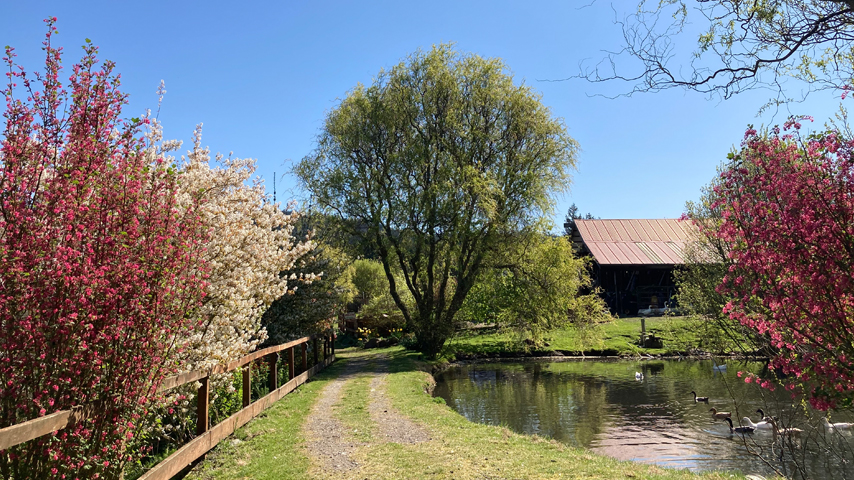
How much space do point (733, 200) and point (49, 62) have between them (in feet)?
19.5

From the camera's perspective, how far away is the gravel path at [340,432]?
720 cm

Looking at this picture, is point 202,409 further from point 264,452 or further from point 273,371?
point 273,371

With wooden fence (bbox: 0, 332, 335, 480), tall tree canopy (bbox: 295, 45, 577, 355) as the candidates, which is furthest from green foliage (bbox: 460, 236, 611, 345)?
wooden fence (bbox: 0, 332, 335, 480)

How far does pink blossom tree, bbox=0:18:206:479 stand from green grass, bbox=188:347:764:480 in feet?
8.89

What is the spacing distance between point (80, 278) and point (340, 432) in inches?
241

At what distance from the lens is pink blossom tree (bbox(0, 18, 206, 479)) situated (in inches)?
151

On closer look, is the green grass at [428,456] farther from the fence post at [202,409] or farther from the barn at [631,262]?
the barn at [631,262]

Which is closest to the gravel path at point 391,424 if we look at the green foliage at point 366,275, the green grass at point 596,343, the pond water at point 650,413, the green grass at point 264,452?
the green grass at point 264,452

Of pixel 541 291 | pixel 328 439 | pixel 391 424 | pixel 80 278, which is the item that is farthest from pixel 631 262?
pixel 80 278

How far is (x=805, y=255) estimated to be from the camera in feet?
13.7

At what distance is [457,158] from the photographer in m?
23.7

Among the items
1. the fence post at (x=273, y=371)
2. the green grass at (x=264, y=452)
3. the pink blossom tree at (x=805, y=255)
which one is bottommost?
the green grass at (x=264, y=452)

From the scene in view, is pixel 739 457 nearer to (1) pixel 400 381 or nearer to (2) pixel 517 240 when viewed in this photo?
(1) pixel 400 381

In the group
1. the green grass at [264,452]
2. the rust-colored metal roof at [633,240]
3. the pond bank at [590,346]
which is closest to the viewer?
the green grass at [264,452]
